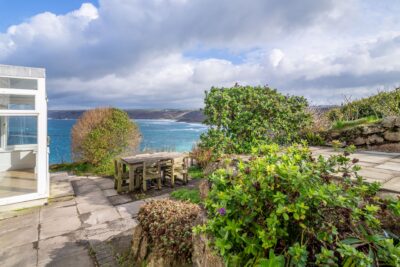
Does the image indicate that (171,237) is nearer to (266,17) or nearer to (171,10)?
(266,17)

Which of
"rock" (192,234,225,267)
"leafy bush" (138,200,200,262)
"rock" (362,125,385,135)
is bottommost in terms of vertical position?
"leafy bush" (138,200,200,262)

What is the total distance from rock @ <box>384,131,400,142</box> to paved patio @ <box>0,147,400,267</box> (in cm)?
90

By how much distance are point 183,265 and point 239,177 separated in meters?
1.61

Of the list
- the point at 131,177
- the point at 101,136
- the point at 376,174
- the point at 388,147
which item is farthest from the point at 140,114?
the point at 376,174

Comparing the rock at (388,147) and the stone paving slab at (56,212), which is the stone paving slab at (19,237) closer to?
the stone paving slab at (56,212)

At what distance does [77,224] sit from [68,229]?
0.72 feet

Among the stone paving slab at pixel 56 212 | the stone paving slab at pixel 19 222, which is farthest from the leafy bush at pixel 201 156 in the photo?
the stone paving slab at pixel 19 222

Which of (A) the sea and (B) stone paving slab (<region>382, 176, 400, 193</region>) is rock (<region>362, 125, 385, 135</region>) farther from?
(A) the sea

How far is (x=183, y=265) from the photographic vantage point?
8.33 feet

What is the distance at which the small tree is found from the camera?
31.3 ft

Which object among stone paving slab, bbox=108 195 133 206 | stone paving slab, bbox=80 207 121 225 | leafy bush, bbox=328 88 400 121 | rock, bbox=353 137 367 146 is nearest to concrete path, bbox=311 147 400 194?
rock, bbox=353 137 367 146

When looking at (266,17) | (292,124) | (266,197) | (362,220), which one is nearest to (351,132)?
(292,124)

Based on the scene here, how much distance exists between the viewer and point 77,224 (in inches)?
178

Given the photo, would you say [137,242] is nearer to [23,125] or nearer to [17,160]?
[23,125]
